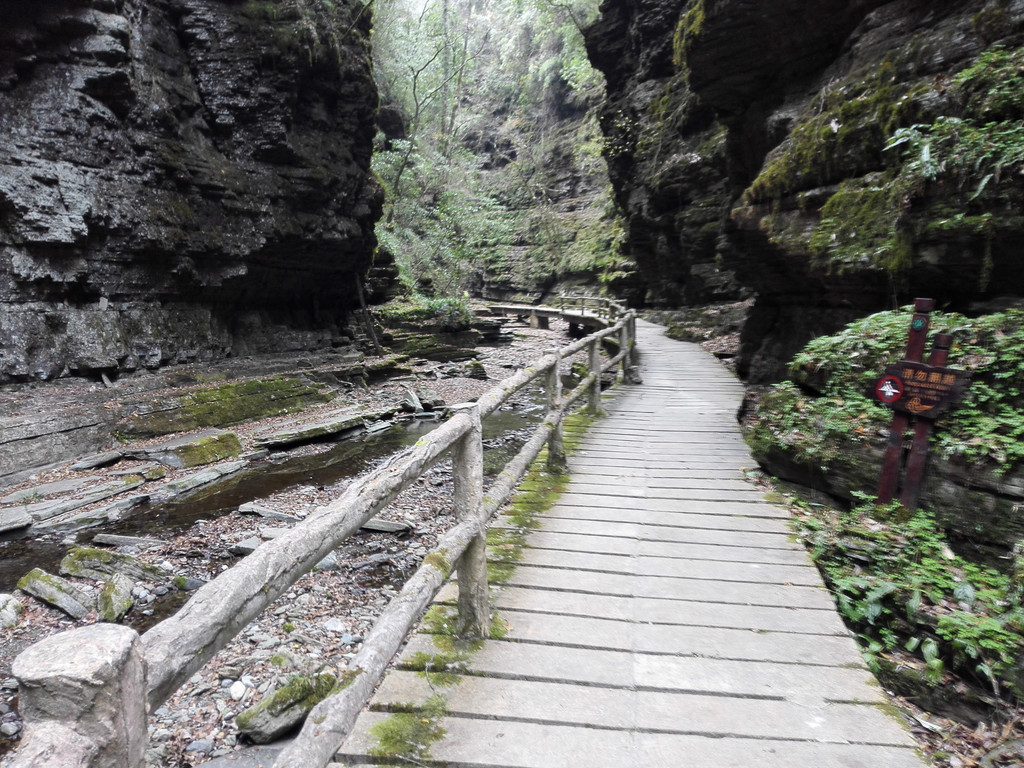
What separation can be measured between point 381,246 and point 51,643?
2511 centimetres

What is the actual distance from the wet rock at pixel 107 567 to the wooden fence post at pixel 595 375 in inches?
221

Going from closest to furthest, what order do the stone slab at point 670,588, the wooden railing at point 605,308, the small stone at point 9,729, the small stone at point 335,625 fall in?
the stone slab at point 670,588 < the small stone at point 9,729 < the small stone at point 335,625 < the wooden railing at point 605,308

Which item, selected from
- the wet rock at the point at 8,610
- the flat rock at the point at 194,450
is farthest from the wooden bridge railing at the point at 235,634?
the flat rock at the point at 194,450

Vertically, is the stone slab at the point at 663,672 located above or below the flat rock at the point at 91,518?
above

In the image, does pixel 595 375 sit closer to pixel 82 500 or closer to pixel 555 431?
pixel 555 431

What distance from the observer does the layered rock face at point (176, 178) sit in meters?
10.7

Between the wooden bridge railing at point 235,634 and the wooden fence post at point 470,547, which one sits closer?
the wooden bridge railing at point 235,634

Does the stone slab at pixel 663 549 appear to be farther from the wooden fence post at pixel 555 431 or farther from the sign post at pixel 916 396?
the wooden fence post at pixel 555 431

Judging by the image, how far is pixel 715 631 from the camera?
2971 mm

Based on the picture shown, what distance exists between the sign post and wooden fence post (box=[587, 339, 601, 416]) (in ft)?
12.5

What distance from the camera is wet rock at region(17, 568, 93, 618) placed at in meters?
5.16

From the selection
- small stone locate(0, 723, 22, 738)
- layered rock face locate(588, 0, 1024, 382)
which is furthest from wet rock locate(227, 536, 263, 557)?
layered rock face locate(588, 0, 1024, 382)

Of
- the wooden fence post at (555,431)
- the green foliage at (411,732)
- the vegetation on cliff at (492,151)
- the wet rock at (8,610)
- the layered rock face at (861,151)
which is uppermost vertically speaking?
the vegetation on cliff at (492,151)

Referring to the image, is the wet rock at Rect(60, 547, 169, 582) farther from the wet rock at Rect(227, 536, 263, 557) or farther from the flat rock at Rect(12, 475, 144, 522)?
the flat rock at Rect(12, 475, 144, 522)
